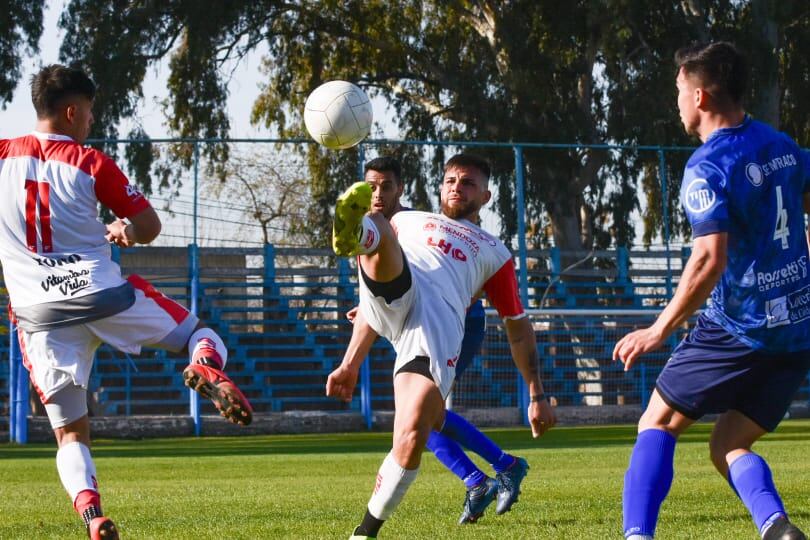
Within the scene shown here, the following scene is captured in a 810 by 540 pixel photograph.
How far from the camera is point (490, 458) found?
776 centimetres

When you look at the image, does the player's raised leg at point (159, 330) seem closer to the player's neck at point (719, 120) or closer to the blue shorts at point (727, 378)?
the blue shorts at point (727, 378)

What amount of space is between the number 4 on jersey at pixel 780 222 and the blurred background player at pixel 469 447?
2.30 meters

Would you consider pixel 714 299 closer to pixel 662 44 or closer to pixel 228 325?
pixel 228 325

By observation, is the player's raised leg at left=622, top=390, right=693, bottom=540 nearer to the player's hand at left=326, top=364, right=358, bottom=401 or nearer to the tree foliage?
the player's hand at left=326, top=364, right=358, bottom=401

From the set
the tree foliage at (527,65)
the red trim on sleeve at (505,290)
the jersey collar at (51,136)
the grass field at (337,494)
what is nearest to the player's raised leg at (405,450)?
the grass field at (337,494)

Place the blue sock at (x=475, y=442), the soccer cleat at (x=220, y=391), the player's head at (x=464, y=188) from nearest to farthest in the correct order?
the soccer cleat at (x=220, y=391) < the player's head at (x=464, y=188) < the blue sock at (x=475, y=442)

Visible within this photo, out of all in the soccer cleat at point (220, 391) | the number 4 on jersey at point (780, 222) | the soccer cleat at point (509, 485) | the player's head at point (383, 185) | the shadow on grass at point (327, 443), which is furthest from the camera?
the shadow on grass at point (327, 443)

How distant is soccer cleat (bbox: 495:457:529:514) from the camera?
24.6ft

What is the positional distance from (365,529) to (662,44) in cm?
2232

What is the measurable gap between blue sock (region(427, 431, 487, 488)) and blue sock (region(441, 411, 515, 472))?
0.17 ft

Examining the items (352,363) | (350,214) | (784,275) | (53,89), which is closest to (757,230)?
(784,275)

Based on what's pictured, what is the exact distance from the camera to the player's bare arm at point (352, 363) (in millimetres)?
5996

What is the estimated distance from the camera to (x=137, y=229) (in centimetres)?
558

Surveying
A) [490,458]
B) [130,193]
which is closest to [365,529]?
[130,193]
